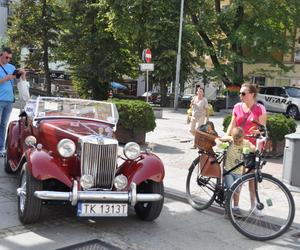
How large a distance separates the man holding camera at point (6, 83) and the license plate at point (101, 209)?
410cm

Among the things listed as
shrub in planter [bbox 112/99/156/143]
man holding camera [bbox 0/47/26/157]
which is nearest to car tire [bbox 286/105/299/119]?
shrub in planter [bbox 112/99/156/143]

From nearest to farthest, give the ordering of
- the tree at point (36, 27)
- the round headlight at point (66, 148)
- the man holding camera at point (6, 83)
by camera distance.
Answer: the round headlight at point (66, 148), the man holding camera at point (6, 83), the tree at point (36, 27)

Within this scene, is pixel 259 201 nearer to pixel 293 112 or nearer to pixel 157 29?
pixel 293 112

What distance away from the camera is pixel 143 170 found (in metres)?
5.65

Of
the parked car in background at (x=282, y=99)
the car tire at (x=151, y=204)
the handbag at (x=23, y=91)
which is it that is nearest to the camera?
the car tire at (x=151, y=204)

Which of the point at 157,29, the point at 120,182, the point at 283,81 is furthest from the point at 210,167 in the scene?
the point at 283,81

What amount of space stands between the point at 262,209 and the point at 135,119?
644 cm

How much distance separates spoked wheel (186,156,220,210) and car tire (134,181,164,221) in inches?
32.3

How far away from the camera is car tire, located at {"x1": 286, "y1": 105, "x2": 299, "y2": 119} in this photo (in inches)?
1013

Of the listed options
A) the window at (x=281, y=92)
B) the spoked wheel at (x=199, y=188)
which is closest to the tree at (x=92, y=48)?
the window at (x=281, y=92)

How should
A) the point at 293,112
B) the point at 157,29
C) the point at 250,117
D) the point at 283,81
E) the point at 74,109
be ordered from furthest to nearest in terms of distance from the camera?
the point at 283,81 → the point at 157,29 → the point at 293,112 → the point at 74,109 → the point at 250,117

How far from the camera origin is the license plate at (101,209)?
16.9 feet

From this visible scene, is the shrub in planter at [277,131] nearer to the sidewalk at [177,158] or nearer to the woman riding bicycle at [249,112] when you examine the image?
the sidewalk at [177,158]

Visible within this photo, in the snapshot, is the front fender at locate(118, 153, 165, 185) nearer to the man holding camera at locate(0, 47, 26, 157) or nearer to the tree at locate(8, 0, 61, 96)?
the man holding camera at locate(0, 47, 26, 157)
